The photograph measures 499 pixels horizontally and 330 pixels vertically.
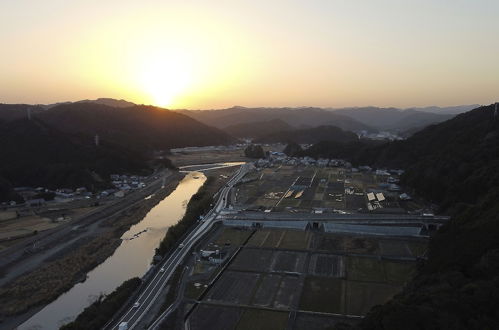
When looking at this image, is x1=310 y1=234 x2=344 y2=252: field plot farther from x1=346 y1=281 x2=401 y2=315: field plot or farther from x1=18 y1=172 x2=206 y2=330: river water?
x1=18 y1=172 x2=206 y2=330: river water

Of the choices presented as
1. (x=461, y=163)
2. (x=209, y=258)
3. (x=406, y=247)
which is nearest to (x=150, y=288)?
(x=209, y=258)

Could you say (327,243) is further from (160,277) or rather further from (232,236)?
(160,277)

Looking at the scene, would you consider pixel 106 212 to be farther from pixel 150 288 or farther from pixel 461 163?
pixel 461 163

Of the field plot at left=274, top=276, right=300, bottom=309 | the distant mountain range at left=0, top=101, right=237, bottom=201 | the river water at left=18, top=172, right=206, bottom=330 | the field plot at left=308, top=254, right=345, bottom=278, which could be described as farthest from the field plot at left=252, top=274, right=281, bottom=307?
the distant mountain range at left=0, top=101, right=237, bottom=201

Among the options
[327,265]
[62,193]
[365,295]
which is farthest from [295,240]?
[62,193]

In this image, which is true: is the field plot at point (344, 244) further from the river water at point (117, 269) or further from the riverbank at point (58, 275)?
the riverbank at point (58, 275)

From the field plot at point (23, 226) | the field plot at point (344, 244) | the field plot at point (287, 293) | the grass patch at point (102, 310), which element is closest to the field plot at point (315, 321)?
the field plot at point (287, 293)
